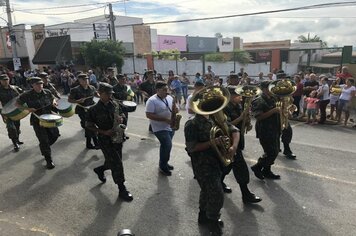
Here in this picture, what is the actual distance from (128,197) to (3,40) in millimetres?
36564

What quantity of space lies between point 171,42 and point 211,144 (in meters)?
47.8

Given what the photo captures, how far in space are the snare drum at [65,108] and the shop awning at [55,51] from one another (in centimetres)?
2370

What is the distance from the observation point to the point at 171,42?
165 ft

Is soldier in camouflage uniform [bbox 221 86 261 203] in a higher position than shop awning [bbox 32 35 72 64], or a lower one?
lower

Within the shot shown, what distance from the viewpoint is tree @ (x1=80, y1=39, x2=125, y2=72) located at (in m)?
26.5

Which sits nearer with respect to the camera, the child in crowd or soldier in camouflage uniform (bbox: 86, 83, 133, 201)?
soldier in camouflage uniform (bbox: 86, 83, 133, 201)

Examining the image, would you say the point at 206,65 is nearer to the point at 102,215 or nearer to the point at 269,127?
the point at 269,127

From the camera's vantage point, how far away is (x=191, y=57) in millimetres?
23984

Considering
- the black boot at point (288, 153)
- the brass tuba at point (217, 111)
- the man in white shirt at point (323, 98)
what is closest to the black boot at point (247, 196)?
the brass tuba at point (217, 111)

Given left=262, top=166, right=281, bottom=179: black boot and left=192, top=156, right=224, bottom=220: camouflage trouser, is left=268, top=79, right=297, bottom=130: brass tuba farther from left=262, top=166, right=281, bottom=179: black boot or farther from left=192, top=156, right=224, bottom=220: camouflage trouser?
left=192, top=156, right=224, bottom=220: camouflage trouser

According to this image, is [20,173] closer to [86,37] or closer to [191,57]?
[191,57]

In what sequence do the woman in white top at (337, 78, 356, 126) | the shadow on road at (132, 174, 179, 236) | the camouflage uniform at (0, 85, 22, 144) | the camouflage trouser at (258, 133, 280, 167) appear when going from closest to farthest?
the shadow on road at (132, 174, 179, 236) < the camouflage trouser at (258, 133, 280, 167) < the camouflage uniform at (0, 85, 22, 144) < the woman in white top at (337, 78, 356, 126)

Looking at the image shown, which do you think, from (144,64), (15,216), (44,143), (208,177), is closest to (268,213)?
(208,177)

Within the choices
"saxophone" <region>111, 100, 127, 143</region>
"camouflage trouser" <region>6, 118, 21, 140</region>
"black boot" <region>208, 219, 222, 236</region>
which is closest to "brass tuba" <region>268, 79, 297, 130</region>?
"black boot" <region>208, 219, 222, 236</region>
